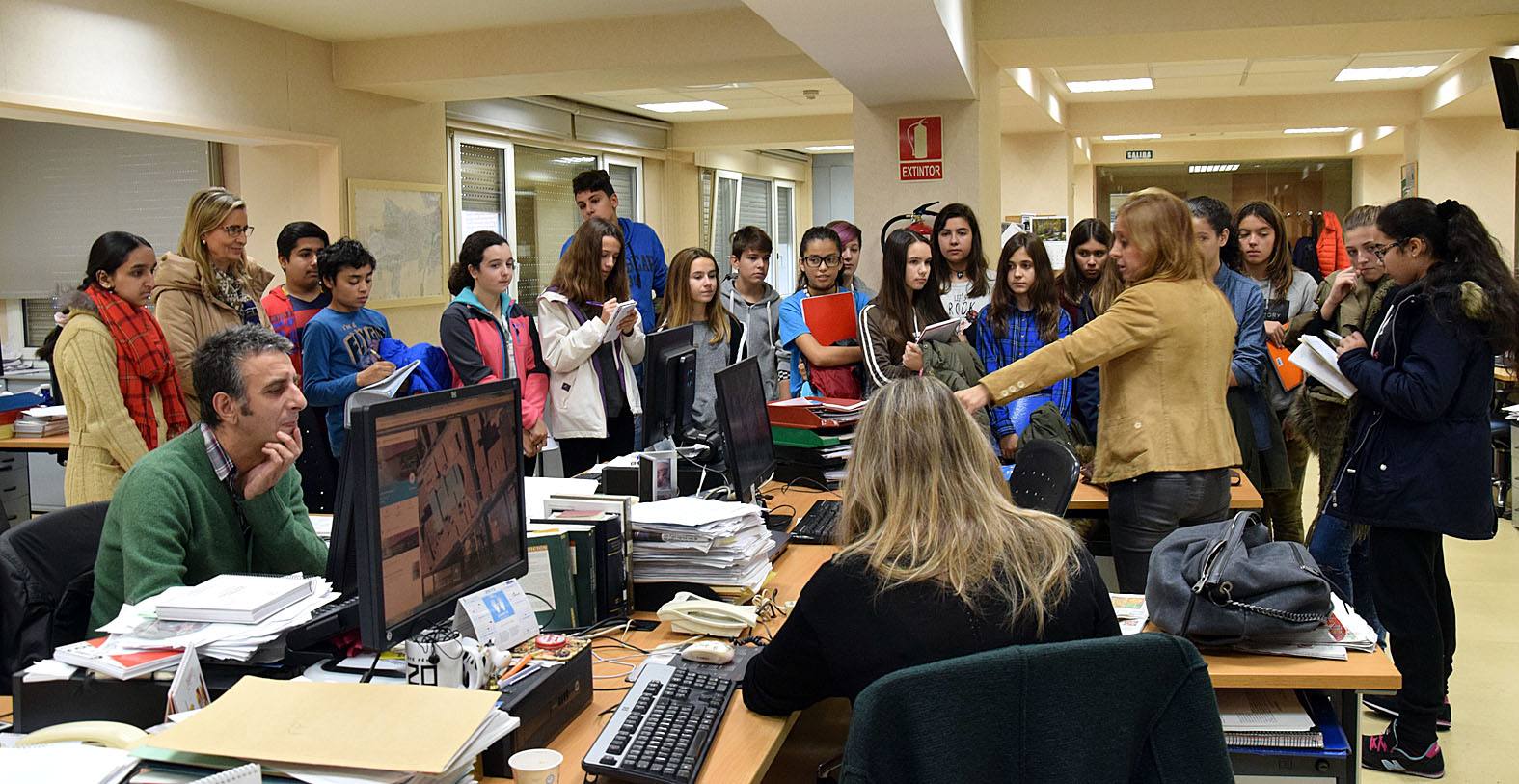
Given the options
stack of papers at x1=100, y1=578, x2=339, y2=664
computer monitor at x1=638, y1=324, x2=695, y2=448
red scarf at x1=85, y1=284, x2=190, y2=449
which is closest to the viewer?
stack of papers at x1=100, y1=578, x2=339, y2=664

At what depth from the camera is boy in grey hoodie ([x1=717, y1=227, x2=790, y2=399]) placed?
518 cm

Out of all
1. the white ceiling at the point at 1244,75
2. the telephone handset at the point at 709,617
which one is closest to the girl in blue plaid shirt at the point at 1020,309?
the telephone handset at the point at 709,617

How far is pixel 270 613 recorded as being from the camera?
1.86 m

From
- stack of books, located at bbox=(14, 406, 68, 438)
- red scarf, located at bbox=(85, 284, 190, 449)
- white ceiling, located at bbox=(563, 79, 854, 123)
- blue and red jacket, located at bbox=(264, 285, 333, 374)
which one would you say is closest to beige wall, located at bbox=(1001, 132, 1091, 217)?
white ceiling, located at bbox=(563, 79, 854, 123)

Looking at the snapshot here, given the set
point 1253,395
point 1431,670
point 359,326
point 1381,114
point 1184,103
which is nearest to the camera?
point 1431,670

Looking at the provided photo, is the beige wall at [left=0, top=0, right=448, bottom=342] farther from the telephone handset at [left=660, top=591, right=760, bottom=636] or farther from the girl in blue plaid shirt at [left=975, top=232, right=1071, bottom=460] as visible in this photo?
the telephone handset at [left=660, top=591, right=760, bottom=636]

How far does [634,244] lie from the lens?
232 inches

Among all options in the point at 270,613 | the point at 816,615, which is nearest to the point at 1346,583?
the point at 816,615

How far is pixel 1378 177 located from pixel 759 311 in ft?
41.5

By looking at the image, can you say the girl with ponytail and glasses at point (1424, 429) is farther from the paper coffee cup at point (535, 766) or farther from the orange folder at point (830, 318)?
the paper coffee cup at point (535, 766)

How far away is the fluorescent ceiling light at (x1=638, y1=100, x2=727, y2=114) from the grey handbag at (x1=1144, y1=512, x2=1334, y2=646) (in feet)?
29.7

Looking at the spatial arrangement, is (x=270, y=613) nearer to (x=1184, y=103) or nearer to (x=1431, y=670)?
(x=1431, y=670)

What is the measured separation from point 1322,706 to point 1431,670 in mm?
1094

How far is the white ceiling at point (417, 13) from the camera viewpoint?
654cm
